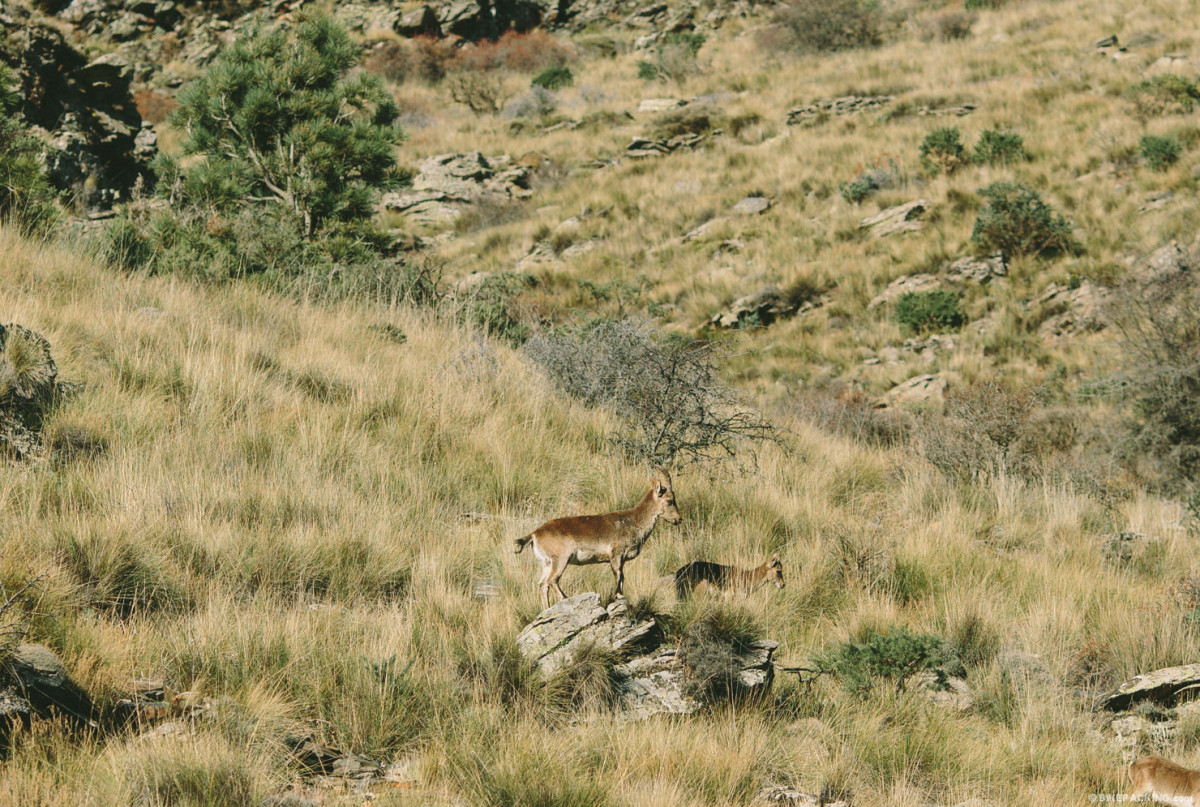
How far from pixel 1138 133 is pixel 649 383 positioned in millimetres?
16237

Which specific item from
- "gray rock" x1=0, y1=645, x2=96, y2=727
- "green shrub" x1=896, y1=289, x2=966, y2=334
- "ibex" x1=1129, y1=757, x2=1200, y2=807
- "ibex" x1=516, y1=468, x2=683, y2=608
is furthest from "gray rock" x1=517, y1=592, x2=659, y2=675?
"green shrub" x1=896, y1=289, x2=966, y2=334

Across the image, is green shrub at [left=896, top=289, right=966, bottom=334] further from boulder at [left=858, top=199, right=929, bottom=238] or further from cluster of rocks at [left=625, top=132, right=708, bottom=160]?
cluster of rocks at [left=625, top=132, right=708, bottom=160]

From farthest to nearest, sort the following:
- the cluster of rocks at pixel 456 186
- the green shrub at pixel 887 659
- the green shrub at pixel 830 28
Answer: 1. the green shrub at pixel 830 28
2. the cluster of rocks at pixel 456 186
3. the green shrub at pixel 887 659

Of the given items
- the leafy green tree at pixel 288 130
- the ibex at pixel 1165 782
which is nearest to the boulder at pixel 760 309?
the leafy green tree at pixel 288 130

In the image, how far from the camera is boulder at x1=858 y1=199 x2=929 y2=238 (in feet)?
55.8

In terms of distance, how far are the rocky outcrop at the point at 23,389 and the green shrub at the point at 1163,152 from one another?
18194 mm

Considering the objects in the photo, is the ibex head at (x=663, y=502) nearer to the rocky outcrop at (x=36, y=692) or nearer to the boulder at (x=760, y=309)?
the rocky outcrop at (x=36, y=692)

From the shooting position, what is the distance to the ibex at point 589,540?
380 cm

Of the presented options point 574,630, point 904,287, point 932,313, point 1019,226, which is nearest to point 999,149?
point 1019,226

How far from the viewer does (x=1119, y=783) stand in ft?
11.6

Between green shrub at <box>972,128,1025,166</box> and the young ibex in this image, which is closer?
the young ibex

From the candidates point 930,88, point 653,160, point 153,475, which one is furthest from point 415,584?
point 930,88

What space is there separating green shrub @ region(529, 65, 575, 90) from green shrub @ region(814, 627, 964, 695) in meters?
33.5

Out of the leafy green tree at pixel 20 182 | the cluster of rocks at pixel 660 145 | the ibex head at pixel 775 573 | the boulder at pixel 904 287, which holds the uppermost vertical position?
the leafy green tree at pixel 20 182
